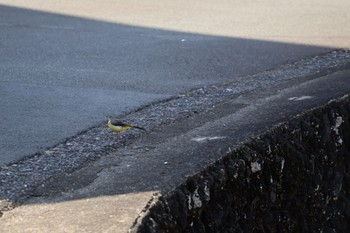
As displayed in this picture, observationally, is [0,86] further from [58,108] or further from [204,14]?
[204,14]

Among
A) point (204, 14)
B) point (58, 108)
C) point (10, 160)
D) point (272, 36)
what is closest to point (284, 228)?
point (10, 160)

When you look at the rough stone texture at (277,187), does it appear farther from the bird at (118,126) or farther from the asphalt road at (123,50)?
the asphalt road at (123,50)

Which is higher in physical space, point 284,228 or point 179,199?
point 179,199

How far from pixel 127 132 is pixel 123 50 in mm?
Answer: 3561

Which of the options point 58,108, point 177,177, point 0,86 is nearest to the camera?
point 177,177

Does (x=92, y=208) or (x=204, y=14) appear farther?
(x=204, y=14)

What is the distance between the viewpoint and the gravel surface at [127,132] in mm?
4523

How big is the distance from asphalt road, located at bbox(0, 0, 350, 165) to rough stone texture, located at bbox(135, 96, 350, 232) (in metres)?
1.27

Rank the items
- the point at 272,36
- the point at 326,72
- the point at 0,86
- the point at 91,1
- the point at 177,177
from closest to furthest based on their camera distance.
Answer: the point at 177,177
the point at 0,86
the point at 326,72
the point at 272,36
the point at 91,1

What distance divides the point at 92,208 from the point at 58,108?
2781 millimetres

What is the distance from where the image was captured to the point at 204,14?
11883 millimetres

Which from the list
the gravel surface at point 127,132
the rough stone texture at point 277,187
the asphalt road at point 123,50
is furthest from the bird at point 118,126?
the rough stone texture at point 277,187

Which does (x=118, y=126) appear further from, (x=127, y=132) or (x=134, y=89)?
(x=134, y=89)

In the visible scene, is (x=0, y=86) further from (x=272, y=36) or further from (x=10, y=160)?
(x=272, y=36)
